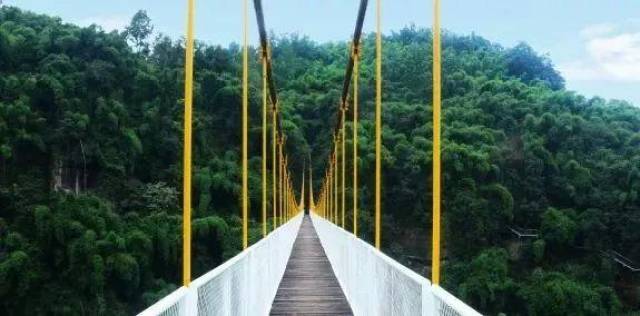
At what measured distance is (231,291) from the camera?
9.93 ft

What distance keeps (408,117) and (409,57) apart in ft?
37.9

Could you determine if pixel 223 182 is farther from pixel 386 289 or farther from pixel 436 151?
pixel 436 151

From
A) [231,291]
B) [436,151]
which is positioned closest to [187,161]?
[231,291]

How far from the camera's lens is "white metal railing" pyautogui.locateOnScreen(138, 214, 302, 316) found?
6.29 feet

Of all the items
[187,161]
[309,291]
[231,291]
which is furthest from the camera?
[309,291]

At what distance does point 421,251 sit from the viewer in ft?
106

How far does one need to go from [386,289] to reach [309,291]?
318 centimetres

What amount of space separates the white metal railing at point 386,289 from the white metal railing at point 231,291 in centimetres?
59

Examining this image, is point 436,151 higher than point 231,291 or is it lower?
higher

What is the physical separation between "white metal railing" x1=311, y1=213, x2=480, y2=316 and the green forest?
66.1 ft

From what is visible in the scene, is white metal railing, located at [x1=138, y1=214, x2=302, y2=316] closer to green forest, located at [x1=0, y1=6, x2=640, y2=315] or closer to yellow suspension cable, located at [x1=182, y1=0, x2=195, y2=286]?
yellow suspension cable, located at [x1=182, y1=0, x2=195, y2=286]

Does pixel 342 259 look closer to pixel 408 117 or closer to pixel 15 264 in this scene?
pixel 15 264

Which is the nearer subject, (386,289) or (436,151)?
(436,151)

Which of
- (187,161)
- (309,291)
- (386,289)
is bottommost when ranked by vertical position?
(309,291)
